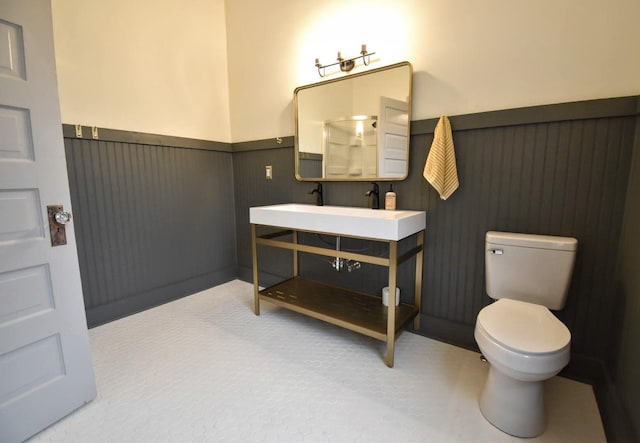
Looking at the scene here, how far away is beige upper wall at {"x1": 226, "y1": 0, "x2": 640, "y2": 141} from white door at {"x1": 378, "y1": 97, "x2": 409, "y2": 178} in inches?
4.5

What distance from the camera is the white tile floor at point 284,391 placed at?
134cm

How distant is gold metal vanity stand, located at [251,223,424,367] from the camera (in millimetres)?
1754

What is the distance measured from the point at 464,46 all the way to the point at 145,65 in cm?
236

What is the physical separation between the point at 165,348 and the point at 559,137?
2.68m

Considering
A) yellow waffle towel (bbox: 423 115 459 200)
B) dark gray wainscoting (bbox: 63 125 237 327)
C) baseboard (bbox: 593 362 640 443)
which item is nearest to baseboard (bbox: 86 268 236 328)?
dark gray wainscoting (bbox: 63 125 237 327)

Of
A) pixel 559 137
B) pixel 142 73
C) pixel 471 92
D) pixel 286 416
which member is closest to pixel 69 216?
pixel 286 416

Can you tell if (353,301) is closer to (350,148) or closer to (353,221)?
(353,221)

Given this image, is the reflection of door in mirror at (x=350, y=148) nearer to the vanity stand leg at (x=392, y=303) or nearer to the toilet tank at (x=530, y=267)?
the vanity stand leg at (x=392, y=303)

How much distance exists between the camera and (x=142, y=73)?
93.7 inches

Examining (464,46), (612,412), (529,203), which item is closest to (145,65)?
(464,46)

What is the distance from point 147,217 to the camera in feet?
8.30

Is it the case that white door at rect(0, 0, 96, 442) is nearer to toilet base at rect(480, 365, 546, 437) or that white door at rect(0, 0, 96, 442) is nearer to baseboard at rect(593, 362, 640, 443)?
toilet base at rect(480, 365, 546, 437)

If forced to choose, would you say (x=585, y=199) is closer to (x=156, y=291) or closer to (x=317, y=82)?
(x=317, y=82)

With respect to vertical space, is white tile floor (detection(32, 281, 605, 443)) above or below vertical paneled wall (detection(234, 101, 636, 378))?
below
